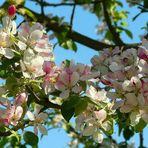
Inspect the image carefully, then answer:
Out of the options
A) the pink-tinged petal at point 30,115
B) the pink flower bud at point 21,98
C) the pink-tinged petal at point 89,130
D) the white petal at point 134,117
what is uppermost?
the pink flower bud at point 21,98

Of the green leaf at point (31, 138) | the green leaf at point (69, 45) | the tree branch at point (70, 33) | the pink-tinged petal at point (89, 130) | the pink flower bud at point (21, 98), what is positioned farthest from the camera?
the green leaf at point (69, 45)

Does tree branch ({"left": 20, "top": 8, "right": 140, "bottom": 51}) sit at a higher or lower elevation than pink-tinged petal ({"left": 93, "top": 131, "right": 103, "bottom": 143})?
lower

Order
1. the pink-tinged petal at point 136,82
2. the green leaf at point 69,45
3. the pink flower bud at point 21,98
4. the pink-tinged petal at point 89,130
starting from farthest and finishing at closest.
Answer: the green leaf at point 69,45
the pink-tinged petal at point 89,130
the pink flower bud at point 21,98
the pink-tinged petal at point 136,82

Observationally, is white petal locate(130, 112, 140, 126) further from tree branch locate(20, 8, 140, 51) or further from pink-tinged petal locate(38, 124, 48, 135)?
tree branch locate(20, 8, 140, 51)

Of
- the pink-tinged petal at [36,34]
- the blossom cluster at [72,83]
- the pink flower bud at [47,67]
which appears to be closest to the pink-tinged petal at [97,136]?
the blossom cluster at [72,83]

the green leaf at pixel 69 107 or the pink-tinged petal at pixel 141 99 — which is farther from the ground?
the pink-tinged petal at pixel 141 99

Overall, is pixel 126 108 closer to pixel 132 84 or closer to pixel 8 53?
pixel 132 84

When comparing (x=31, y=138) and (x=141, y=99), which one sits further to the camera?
(x=31, y=138)

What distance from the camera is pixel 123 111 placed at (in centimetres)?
181

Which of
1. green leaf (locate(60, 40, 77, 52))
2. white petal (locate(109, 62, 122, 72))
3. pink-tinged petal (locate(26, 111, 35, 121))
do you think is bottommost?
green leaf (locate(60, 40, 77, 52))

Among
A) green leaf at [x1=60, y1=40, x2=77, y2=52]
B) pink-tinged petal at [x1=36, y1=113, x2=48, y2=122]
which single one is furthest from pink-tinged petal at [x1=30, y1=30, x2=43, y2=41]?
Answer: green leaf at [x1=60, y1=40, x2=77, y2=52]

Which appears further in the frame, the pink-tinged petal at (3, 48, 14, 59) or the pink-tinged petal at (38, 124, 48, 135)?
the pink-tinged petal at (38, 124, 48, 135)

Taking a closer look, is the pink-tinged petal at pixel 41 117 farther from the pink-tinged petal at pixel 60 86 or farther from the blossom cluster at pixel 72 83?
the pink-tinged petal at pixel 60 86

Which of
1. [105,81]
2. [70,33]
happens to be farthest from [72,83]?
A: [70,33]
